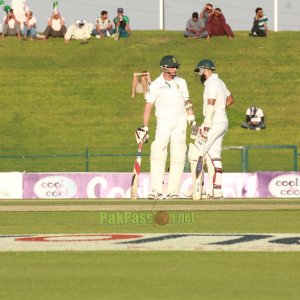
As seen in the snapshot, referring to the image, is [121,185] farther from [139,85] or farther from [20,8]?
[20,8]

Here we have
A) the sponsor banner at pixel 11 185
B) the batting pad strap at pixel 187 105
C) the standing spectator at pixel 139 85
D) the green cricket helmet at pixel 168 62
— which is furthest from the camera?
the standing spectator at pixel 139 85

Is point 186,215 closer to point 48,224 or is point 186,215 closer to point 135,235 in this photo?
point 48,224

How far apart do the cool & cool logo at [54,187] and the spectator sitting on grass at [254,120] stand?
1580cm

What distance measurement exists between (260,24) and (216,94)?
107 feet

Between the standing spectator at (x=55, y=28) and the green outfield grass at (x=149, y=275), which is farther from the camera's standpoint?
the standing spectator at (x=55, y=28)

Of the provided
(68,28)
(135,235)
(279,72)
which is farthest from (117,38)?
(135,235)

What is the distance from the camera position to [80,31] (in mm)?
52250

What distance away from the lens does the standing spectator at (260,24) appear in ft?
164

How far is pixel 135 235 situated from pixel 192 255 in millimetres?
2290

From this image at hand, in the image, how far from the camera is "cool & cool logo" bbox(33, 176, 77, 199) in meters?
28.0

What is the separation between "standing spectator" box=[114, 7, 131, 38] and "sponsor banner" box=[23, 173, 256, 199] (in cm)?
2269

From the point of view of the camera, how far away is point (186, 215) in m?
16.3

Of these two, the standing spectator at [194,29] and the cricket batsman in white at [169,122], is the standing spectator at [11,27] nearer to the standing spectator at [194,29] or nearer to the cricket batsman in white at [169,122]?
the standing spectator at [194,29]

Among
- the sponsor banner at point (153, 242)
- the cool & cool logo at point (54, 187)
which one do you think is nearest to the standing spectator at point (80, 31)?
the cool & cool logo at point (54, 187)
